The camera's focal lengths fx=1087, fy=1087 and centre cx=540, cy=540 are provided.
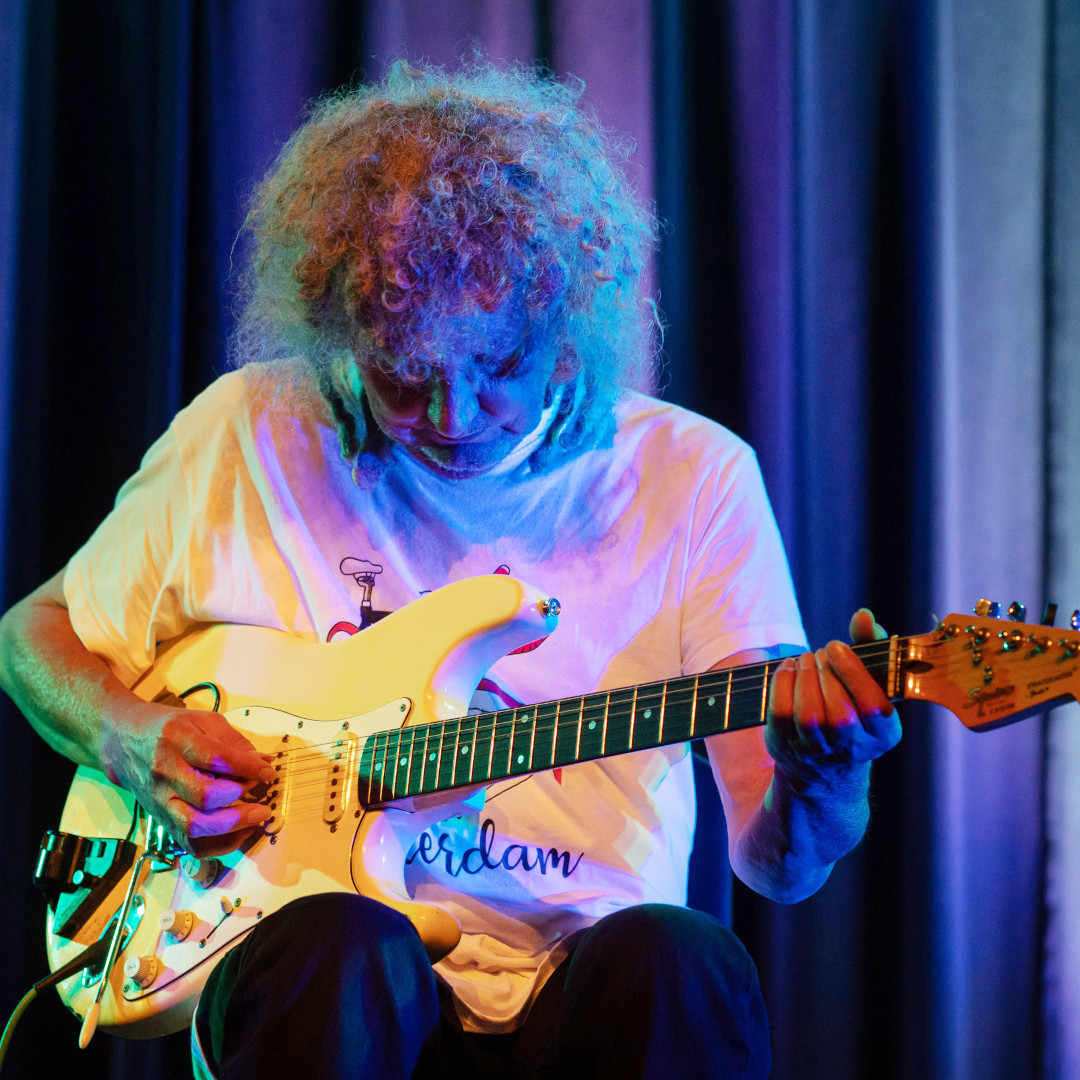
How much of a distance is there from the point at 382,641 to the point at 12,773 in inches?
38.6

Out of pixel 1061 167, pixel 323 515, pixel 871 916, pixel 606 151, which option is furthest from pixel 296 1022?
pixel 1061 167

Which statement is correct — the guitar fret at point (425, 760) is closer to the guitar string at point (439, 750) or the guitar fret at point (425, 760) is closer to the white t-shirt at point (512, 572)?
the guitar string at point (439, 750)

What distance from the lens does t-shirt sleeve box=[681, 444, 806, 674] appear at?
1283 mm

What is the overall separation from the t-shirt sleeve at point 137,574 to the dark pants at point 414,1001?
562mm

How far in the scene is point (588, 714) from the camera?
1.08 m

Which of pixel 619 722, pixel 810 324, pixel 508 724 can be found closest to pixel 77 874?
pixel 508 724

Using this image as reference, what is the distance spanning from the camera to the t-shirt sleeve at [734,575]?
4.21 feet

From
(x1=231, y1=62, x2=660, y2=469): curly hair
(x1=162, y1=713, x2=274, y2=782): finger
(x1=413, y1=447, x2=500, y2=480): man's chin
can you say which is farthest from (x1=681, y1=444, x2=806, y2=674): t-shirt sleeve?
(x1=162, y1=713, x2=274, y2=782): finger

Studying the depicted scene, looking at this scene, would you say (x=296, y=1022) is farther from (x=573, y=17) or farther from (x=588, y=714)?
(x=573, y=17)

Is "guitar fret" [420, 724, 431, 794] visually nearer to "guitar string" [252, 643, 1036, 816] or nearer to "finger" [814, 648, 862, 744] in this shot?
"guitar string" [252, 643, 1036, 816]

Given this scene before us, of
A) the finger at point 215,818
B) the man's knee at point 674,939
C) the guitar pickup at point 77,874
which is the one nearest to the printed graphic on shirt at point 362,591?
the finger at point 215,818

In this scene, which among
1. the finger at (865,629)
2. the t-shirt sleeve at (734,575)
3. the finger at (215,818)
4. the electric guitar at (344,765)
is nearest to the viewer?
the finger at (865,629)

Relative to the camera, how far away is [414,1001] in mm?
960

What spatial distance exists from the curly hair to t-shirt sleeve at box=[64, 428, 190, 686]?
0.24 meters
